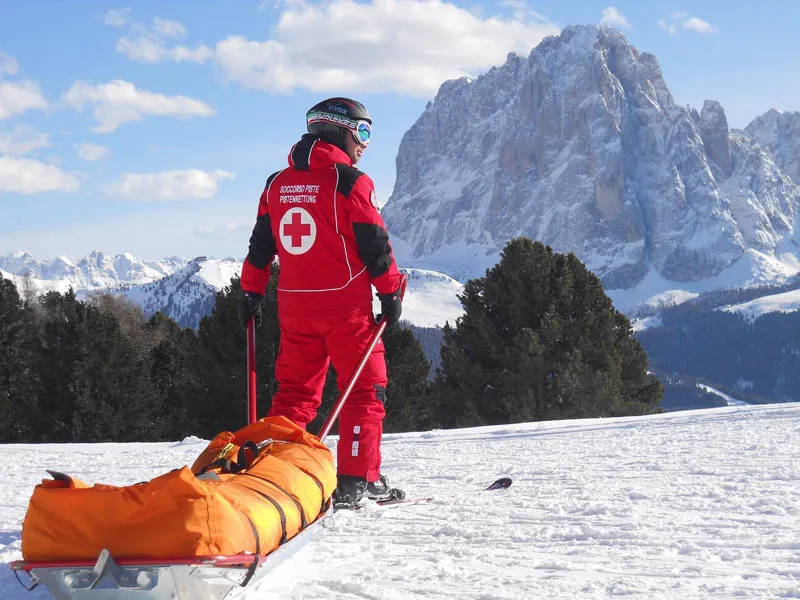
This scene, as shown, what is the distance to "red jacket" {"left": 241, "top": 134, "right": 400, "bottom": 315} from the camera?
161 inches

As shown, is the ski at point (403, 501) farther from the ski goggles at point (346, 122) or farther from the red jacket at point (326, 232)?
the ski goggles at point (346, 122)

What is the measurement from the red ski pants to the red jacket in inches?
3.3

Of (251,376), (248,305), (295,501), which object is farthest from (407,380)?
(295,501)

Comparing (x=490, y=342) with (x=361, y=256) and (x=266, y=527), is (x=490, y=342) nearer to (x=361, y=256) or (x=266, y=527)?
(x=361, y=256)

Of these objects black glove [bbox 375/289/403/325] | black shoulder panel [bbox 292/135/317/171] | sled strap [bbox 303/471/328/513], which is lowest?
sled strap [bbox 303/471/328/513]

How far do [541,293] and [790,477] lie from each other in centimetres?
1873

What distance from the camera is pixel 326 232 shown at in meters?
4.14

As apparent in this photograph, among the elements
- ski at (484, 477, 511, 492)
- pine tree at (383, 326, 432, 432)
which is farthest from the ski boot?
pine tree at (383, 326, 432, 432)

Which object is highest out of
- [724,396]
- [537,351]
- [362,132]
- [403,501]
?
[362,132]

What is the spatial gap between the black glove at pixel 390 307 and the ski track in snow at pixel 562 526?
3.25 ft

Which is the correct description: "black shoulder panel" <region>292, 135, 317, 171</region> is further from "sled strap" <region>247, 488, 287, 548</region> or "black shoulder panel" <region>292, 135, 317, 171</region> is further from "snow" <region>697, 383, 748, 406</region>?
"snow" <region>697, 383, 748, 406</region>

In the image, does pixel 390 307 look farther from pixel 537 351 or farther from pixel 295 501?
pixel 537 351

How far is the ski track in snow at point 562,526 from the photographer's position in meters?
2.67

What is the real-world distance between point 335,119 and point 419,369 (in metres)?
19.9
